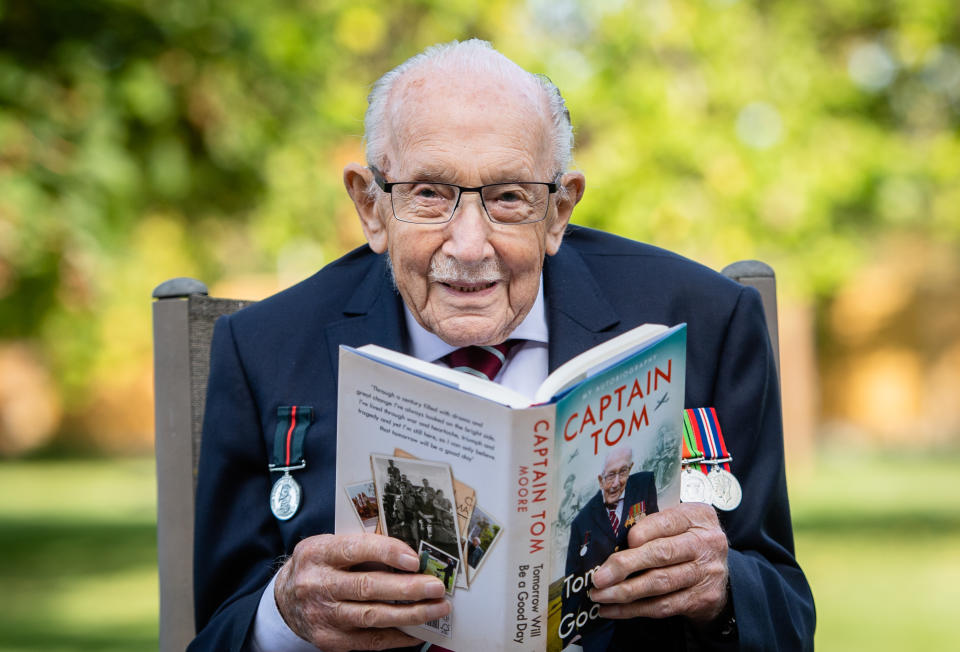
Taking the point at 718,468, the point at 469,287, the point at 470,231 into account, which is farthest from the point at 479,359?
the point at 718,468

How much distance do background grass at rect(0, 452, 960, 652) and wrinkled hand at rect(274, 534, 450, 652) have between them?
5065 millimetres

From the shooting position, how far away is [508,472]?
5.68 ft

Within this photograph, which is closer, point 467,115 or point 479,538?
point 479,538

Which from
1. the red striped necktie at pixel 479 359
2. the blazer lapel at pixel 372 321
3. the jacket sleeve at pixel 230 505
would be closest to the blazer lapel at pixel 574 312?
the red striped necktie at pixel 479 359

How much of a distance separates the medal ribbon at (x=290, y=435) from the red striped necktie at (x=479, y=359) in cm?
33

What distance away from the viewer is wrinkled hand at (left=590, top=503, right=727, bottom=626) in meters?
1.90

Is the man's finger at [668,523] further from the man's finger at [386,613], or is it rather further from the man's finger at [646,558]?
the man's finger at [386,613]

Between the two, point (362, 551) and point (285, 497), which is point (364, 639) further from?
point (285, 497)

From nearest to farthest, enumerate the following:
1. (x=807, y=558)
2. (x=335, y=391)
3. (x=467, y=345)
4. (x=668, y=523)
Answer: (x=668, y=523), (x=467, y=345), (x=335, y=391), (x=807, y=558)

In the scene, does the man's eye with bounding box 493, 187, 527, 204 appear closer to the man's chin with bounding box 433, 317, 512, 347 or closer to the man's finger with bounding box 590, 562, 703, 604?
the man's chin with bounding box 433, 317, 512, 347

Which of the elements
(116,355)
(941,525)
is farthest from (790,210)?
(116,355)

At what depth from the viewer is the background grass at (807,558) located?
7051 millimetres

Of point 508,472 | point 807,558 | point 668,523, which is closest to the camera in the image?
point 508,472

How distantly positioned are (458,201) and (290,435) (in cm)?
61
